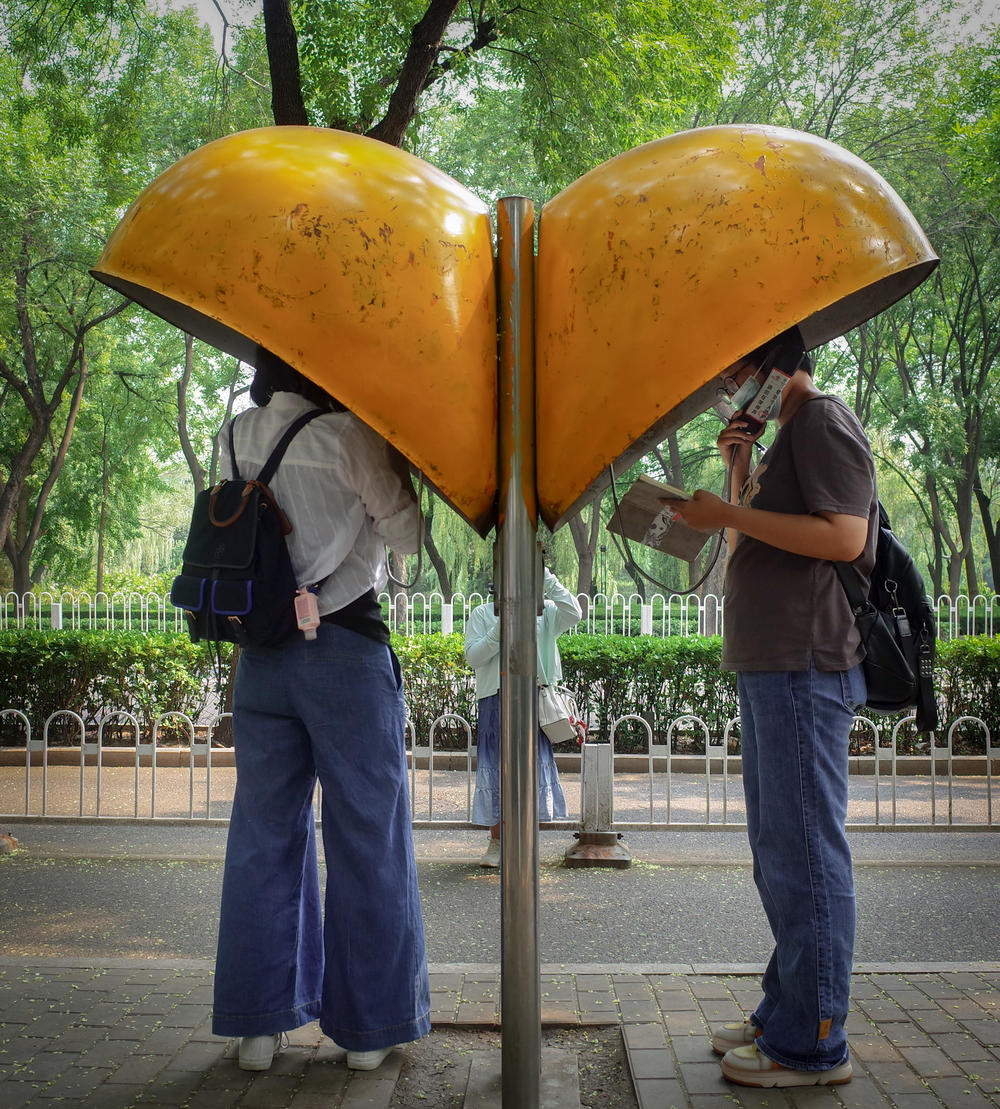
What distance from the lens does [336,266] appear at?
2.20m

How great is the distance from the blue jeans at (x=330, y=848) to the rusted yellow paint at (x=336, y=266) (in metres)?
0.79

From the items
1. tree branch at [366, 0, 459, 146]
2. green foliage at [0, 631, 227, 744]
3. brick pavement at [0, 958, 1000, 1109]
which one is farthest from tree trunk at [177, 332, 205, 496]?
brick pavement at [0, 958, 1000, 1109]

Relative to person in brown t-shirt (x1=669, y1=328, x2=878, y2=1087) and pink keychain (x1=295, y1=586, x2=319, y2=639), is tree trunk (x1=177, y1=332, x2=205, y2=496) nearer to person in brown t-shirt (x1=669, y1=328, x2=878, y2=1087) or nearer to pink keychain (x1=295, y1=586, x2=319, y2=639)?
pink keychain (x1=295, y1=586, x2=319, y2=639)

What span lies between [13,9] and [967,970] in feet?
34.4

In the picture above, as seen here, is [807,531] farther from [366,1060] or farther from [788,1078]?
[366,1060]

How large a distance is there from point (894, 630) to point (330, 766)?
1543 millimetres

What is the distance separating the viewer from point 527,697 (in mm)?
2572

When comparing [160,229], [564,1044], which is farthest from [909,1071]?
[160,229]

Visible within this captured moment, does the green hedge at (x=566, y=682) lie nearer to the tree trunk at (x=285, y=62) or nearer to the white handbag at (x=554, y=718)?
the white handbag at (x=554, y=718)

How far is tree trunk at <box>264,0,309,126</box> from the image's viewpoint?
24.9ft

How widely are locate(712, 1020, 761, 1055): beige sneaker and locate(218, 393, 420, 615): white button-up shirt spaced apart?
1642 mm

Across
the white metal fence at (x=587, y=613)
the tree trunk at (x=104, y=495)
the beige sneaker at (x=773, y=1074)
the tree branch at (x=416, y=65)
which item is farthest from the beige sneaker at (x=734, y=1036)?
the tree trunk at (x=104, y=495)

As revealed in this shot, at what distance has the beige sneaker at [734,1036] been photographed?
119 inches

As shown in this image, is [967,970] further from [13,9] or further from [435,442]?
[13,9]
